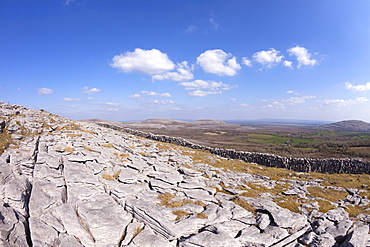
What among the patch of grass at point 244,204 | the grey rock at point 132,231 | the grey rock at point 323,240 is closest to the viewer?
the grey rock at point 132,231

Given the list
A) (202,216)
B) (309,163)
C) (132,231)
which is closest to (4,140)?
(132,231)

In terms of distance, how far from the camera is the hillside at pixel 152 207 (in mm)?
7848

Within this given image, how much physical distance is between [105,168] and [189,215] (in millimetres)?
9165

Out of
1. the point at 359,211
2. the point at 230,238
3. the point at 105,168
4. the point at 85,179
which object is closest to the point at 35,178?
the point at 85,179

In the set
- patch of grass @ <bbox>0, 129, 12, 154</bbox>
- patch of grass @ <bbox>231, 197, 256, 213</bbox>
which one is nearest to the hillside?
patch of grass @ <bbox>231, 197, 256, 213</bbox>

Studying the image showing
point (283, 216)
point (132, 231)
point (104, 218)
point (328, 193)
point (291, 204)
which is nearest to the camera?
point (132, 231)

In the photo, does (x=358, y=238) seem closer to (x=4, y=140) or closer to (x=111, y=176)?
(x=111, y=176)

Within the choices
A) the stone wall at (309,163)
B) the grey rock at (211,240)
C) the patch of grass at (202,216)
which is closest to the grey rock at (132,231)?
the grey rock at (211,240)

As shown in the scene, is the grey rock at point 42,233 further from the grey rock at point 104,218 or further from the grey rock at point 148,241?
the grey rock at point 148,241

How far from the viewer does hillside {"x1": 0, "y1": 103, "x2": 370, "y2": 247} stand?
7.85 meters

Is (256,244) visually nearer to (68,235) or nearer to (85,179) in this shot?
(68,235)

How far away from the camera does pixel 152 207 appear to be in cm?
995

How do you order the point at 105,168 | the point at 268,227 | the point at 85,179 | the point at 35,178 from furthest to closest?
the point at 105,168, the point at 85,179, the point at 35,178, the point at 268,227

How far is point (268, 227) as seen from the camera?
29.2ft
